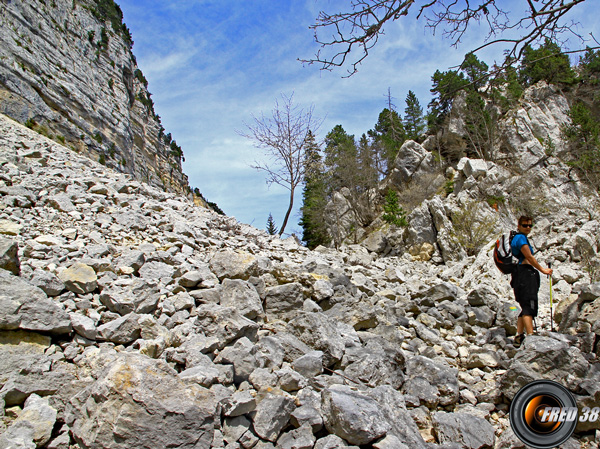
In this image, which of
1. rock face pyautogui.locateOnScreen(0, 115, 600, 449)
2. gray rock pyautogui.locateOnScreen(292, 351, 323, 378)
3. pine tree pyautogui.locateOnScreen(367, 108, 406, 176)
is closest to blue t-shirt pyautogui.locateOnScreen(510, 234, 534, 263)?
rock face pyautogui.locateOnScreen(0, 115, 600, 449)

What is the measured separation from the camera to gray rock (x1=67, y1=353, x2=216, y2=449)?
2094 millimetres

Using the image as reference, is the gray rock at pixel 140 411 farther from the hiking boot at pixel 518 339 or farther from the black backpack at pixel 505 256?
the black backpack at pixel 505 256

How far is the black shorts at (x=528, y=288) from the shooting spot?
470 centimetres

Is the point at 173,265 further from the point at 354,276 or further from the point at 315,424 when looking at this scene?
the point at 354,276

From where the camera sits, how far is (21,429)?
2.12 metres

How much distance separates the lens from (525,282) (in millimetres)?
4738

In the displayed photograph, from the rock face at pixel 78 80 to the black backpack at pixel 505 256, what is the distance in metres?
15.6


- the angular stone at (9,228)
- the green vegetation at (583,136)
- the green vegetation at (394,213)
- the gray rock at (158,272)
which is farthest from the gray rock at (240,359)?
the green vegetation at (583,136)

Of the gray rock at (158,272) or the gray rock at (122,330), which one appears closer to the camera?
the gray rock at (122,330)

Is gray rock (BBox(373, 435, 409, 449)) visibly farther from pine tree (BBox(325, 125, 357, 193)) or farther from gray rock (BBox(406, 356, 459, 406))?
pine tree (BBox(325, 125, 357, 193))

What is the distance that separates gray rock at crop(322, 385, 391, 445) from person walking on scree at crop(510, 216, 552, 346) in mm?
3106

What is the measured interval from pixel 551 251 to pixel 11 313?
399 inches

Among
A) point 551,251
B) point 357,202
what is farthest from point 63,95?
point 357,202

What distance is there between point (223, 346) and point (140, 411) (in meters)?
1.32
